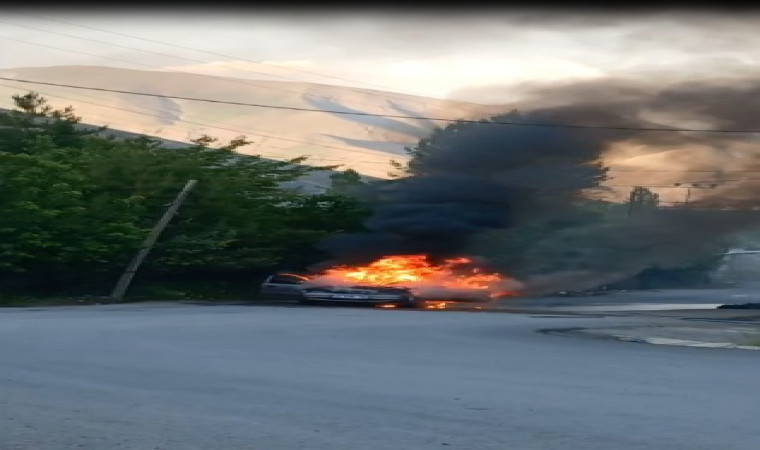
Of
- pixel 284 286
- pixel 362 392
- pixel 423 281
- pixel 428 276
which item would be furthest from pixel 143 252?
pixel 362 392

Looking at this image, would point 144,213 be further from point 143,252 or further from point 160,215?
point 143,252

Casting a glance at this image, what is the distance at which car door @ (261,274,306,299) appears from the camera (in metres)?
41.8

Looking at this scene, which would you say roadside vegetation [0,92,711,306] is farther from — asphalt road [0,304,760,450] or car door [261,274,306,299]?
asphalt road [0,304,760,450]

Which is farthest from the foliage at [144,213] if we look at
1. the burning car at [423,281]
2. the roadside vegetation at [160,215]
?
the burning car at [423,281]

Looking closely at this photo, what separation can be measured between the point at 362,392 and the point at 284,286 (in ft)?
98.1

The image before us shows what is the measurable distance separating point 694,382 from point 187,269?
1227 inches

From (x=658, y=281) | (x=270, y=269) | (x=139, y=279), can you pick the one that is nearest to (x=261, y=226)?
(x=270, y=269)

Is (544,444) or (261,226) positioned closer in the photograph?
(544,444)

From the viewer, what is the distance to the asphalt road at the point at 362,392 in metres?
9.52

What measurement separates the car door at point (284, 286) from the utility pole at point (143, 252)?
4298 millimetres

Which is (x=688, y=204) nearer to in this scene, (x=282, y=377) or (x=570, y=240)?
(x=570, y=240)

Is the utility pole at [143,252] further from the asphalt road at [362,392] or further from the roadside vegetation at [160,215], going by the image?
the asphalt road at [362,392]

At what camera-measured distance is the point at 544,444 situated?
365 inches

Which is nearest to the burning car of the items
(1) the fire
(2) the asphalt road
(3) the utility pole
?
(1) the fire
